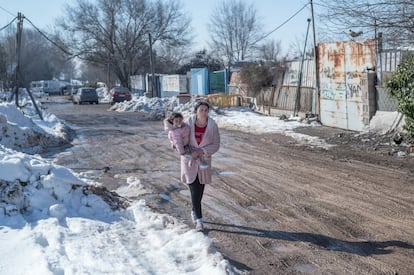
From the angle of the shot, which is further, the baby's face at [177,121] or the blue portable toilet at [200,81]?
the blue portable toilet at [200,81]

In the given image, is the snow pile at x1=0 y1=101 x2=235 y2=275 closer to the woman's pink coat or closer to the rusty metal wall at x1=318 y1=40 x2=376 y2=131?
the woman's pink coat

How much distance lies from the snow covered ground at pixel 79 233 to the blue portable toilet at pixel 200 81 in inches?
1107

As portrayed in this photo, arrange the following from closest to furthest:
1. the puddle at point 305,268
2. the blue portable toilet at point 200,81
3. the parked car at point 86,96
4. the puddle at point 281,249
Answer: the puddle at point 305,268
the puddle at point 281,249
the blue portable toilet at point 200,81
the parked car at point 86,96

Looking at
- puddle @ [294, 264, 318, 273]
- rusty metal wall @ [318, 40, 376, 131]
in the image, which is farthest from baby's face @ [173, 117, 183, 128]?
rusty metal wall @ [318, 40, 376, 131]

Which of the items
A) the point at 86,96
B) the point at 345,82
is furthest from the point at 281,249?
the point at 86,96

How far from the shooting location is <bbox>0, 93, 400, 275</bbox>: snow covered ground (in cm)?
457

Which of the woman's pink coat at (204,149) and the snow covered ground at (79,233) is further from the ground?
the woman's pink coat at (204,149)

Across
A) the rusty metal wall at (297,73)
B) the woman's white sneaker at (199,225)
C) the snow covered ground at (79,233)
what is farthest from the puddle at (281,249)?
the rusty metal wall at (297,73)

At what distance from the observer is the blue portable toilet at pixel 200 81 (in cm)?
3488

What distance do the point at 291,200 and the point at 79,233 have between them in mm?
3375

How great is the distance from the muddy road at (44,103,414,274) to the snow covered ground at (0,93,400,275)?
1.64 ft

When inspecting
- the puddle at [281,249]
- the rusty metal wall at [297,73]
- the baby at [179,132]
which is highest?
the rusty metal wall at [297,73]

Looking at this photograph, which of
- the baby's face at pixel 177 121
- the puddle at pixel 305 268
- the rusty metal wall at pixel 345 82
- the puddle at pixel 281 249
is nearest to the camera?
the puddle at pixel 305 268

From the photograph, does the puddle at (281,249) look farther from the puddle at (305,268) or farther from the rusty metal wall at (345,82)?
the rusty metal wall at (345,82)
